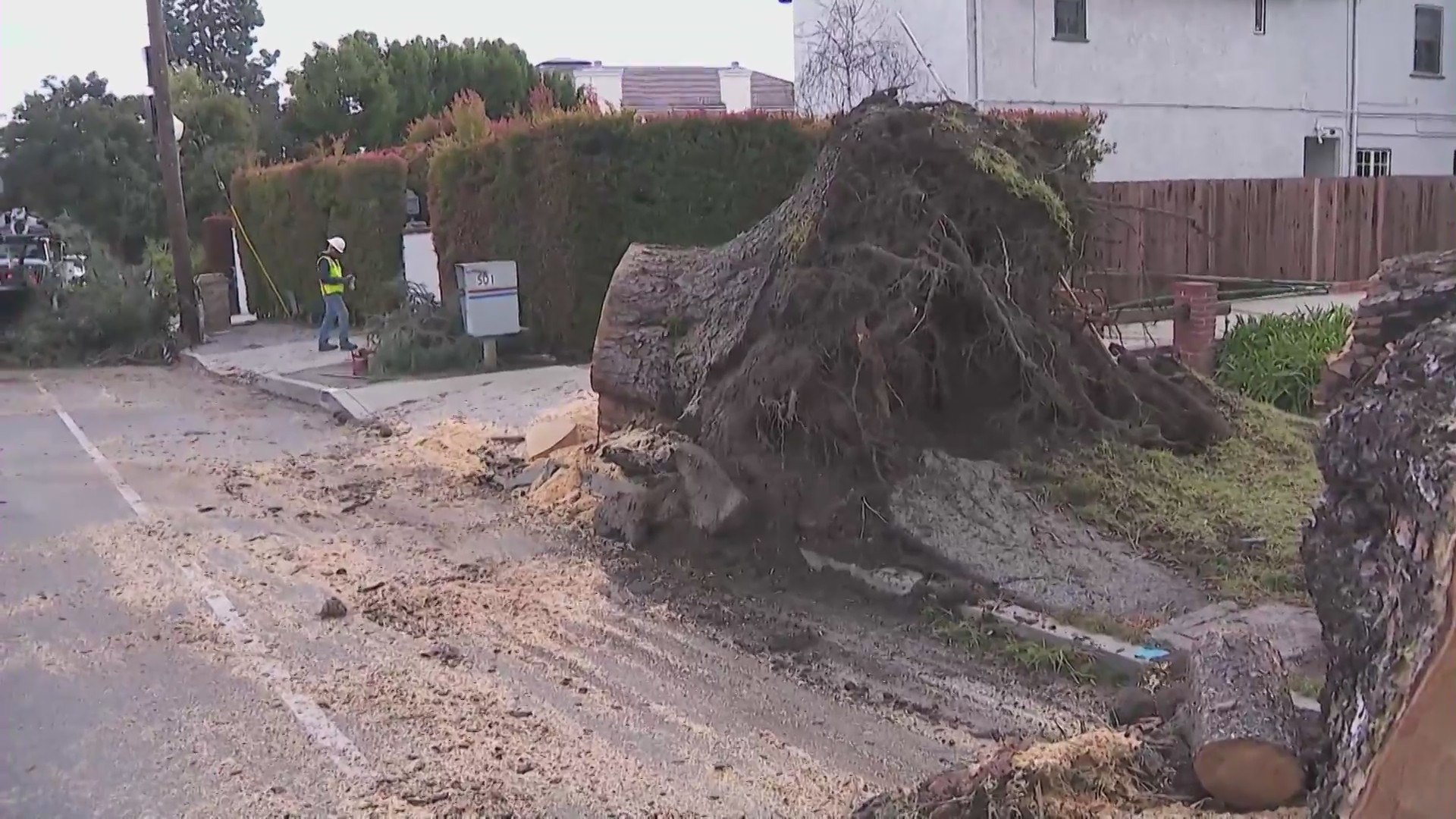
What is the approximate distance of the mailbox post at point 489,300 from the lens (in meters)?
15.2

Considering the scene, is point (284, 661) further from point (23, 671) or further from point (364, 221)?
point (364, 221)

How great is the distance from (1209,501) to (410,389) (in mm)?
9477

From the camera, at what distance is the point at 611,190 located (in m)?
15.1

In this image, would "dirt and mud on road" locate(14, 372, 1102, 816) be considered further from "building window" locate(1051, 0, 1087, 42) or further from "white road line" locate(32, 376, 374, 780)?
"building window" locate(1051, 0, 1087, 42)

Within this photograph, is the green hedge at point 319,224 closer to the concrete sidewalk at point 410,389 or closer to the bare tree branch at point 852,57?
the concrete sidewalk at point 410,389

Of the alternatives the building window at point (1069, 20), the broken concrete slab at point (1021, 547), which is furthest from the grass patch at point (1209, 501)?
the building window at point (1069, 20)

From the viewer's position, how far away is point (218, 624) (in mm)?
6375

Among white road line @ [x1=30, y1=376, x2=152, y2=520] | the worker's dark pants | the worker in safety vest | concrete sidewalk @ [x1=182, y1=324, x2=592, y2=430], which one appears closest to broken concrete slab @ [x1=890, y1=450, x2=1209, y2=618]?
concrete sidewalk @ [x1=182, y1=324, x2=592, y2=430]

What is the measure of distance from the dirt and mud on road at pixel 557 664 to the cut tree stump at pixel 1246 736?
1.02 m

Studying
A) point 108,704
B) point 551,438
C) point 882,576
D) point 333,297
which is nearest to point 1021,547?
point 882,576

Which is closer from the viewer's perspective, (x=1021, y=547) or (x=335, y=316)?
A: (x=1021, y=547)

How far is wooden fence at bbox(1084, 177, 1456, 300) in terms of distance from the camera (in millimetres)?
19891

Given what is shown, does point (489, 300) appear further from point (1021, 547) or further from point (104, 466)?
point (1021, 547)

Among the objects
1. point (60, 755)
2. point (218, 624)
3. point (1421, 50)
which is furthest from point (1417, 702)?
point (1421, 50)
